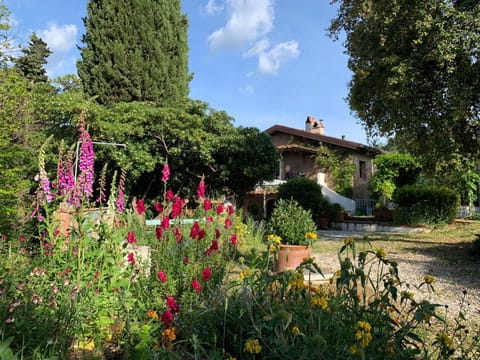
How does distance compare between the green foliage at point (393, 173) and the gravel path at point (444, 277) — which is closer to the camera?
the gravel path at point (444, 277)

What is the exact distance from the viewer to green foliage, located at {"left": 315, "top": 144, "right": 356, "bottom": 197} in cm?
1902

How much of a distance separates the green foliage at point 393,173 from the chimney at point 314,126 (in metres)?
6.49

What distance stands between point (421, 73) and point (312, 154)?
1240 centimetres

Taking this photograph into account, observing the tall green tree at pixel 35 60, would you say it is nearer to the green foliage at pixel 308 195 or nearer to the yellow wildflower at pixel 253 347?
the green foliage at pixel 308 195

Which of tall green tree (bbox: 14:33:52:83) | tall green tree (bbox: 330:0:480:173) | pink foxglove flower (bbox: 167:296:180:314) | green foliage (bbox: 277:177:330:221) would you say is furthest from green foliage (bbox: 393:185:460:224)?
tall green tree (bbox: 14:33:52:83)

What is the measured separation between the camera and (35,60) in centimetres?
1689

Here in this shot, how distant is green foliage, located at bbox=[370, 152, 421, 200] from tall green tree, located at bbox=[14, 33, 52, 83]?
17864 millimetres

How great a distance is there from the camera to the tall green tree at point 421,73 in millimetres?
6727

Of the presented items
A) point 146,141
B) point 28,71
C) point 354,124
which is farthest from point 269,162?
point 28,71

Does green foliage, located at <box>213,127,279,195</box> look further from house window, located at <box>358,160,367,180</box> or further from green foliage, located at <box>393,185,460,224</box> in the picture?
house window, located at <box>358,160,367,180</box>

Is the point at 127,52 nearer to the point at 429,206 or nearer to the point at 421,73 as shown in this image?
the point at 421,73

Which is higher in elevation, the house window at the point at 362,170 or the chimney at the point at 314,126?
the chimney at the point at 314,126

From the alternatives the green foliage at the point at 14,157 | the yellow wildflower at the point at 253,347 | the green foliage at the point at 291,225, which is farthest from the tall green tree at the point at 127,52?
the yellow wildflower at the point at 253,347

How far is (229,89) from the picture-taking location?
31.3 ft
